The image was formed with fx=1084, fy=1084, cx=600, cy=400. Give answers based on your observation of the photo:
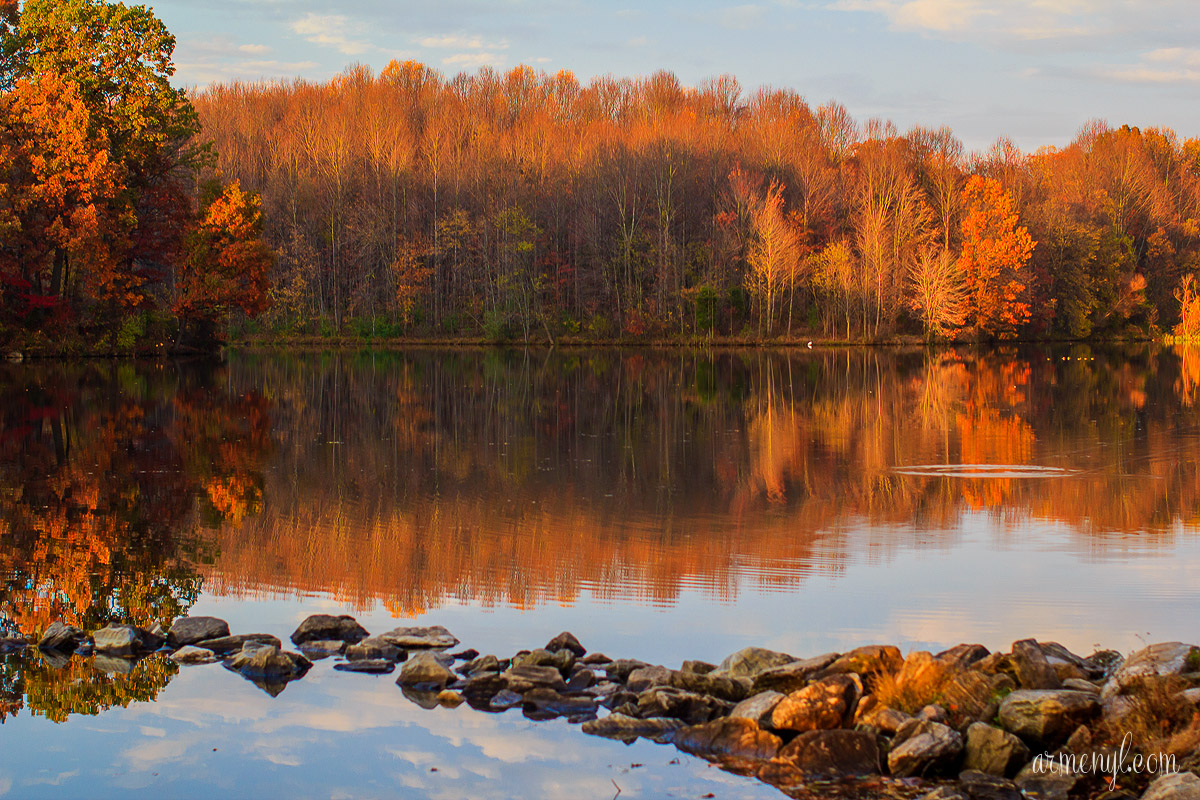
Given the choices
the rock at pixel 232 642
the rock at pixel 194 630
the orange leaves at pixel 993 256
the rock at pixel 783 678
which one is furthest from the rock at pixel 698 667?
the orange leaves at pixel 993 256

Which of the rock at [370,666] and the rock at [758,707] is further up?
the rock at [758,707]

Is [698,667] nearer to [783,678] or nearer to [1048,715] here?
[783,678]

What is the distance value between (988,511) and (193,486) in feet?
38.1

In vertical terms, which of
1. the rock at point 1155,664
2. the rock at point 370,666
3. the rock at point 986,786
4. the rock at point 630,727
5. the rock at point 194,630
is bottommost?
the rock at point 986,786

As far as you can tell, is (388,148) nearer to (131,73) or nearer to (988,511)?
(131,73)

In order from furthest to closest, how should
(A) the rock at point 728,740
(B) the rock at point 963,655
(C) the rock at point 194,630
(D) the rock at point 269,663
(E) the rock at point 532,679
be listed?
(C) the rock at point 194,630, (D) the rock at point 269,663, (E) the rock at point 532,679, (B) the rock at point 963,655, (A) the rock at point 728,740

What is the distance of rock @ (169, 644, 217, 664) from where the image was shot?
8539mm

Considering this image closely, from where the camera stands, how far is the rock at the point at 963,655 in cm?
751

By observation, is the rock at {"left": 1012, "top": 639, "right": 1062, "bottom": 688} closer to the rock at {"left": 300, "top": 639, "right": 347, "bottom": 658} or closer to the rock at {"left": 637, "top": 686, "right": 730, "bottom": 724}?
the rock at {"left": 637, "top": 686, "right": 730, "bottom": 724}

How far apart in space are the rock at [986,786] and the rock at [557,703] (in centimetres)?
245

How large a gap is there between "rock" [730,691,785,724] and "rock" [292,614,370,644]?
11.4 ft

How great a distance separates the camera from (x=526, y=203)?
75062mm

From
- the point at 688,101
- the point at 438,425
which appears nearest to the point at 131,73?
the point at 438,425

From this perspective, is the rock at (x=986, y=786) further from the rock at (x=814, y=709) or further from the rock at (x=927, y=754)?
the rock at (x=814, y=709)
